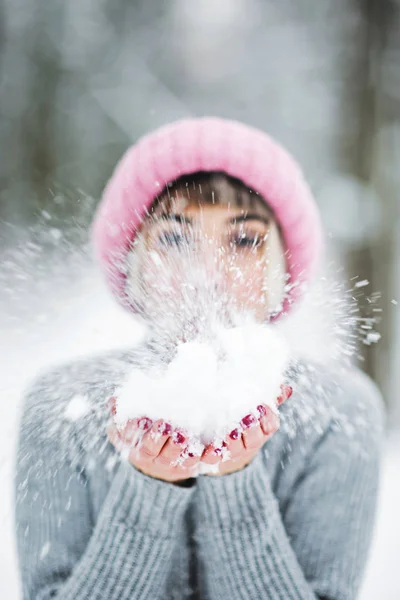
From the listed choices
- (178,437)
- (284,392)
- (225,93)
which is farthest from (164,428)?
(225,93)

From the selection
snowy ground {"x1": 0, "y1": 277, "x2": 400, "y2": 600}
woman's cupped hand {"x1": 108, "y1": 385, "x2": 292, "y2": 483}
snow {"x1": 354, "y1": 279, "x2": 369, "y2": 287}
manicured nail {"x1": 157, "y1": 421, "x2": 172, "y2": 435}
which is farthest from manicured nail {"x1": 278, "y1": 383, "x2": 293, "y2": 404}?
snow {"x1": 354, "y1": 279, "x2": 369, "y2": 287}

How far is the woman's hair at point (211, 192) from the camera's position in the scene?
453mm

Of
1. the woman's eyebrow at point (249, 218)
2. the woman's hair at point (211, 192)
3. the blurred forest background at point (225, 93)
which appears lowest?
the woman's eyebrow at point (249, 218)

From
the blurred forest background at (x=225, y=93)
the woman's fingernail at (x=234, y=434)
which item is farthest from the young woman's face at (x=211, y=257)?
the blurred forest background at (x=225, y=93)

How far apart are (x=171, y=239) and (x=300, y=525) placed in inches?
13.2

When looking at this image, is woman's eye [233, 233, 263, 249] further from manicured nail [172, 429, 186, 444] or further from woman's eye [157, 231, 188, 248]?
manicured nail [172, 429, 186, 444]

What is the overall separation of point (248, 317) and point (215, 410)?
0.10m

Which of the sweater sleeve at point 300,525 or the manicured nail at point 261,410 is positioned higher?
the manicured nail at point 261,410

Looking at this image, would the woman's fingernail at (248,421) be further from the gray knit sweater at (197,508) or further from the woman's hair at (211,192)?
the woman's hair at (211,192)

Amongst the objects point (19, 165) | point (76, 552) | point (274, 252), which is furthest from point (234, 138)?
point (19, 165)

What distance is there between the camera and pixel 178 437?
359 millimetres

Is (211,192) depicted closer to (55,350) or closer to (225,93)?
(55,350)

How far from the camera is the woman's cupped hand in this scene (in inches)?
14.2

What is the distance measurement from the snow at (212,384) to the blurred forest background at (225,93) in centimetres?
112
